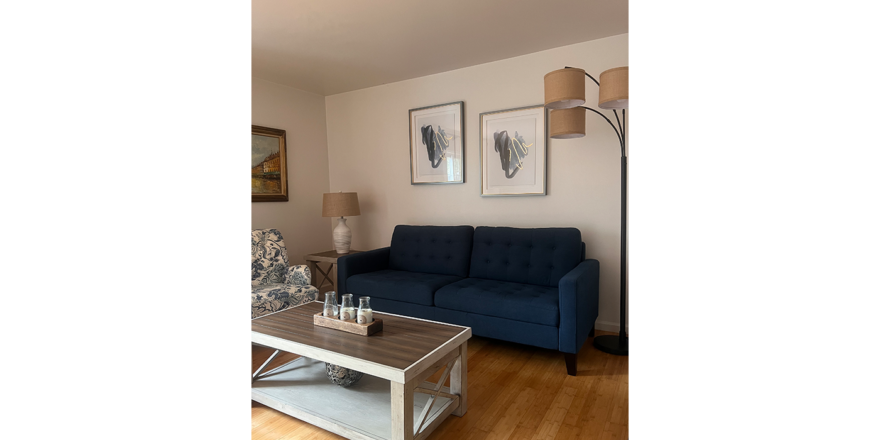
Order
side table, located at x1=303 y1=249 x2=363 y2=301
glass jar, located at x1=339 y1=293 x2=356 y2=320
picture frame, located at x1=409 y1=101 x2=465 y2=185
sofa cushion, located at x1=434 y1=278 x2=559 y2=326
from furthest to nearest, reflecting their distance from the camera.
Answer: side table, located at x1=303 y1=249 x2=363 y2=301 < picture frame, located at x1=409 y1=101 x2=465 y2=185 < sofa cushion, located at x1=434 y1=278 x2=559 y2=326 < glass jar, located at x1=339 y1=293 x2=356 y2=320

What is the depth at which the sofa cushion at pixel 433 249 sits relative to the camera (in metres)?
3.68

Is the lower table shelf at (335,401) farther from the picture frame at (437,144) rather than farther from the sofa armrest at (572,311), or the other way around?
the picture frame at (437,144)

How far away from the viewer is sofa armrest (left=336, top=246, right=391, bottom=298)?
142 inches

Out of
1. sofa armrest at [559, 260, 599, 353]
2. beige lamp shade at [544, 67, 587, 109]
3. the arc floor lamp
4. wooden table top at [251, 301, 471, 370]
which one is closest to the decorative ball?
wooden table top at [251, 301, 471, 370]

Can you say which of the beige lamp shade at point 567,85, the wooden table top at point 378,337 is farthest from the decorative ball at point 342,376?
the beige lamp shade at point 567,85

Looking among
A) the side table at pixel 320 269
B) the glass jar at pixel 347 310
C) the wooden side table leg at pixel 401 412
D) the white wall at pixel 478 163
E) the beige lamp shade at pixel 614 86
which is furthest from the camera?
the side table at pixel 320 269

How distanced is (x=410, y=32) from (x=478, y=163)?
1.34 m

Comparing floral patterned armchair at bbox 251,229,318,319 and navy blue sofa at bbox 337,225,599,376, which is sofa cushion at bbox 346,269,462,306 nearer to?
navy blue sofa at bbox 337,225,599,376

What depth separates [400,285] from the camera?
10.8 ft

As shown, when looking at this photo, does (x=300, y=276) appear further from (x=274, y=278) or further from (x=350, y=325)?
(x=350, y=325)

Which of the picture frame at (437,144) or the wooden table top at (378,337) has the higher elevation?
the picture frame at (437,144)

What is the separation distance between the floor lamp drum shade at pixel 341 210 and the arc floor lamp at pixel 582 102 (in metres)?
2.24

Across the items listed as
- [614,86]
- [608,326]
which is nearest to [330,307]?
[614,86]
